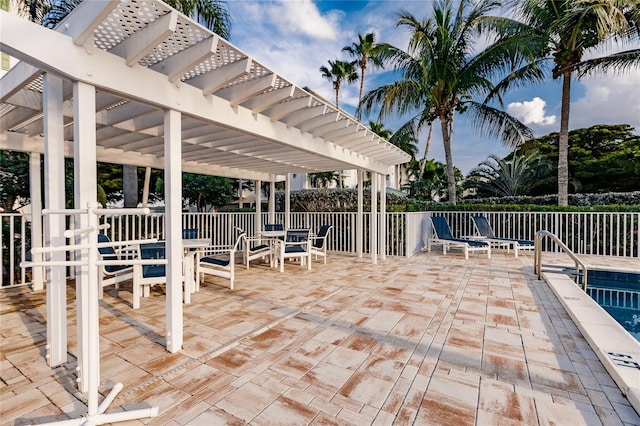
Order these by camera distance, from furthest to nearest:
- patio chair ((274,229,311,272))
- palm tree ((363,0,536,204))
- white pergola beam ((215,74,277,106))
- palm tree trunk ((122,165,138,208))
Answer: palm tree ((363,0,536,204)) < palm tree trunk ((122,165,138,208)) < patio chair ((274,229,311,272)) < white pergola beam ((215,74,277,106))

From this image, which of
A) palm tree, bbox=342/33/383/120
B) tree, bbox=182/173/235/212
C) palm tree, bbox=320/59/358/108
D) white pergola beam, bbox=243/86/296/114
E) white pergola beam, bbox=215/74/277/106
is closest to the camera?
white pergola beam, bbox=215/74/277/106

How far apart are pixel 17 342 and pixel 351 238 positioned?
7710mm

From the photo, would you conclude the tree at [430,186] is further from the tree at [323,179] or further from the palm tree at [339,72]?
the palm tree at [339,72]

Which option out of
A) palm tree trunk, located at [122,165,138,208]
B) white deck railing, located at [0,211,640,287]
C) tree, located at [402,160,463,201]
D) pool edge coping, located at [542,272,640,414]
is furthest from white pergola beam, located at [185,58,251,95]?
tree, located at [402,160,463,201]

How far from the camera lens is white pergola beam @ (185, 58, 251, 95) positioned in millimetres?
2900

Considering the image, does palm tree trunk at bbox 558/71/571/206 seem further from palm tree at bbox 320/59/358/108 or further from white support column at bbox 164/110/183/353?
palm tree at bbox 320/59/358/108

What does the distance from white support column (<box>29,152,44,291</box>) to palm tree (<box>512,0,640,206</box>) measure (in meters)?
12.9

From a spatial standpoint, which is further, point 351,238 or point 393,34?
point 393,34

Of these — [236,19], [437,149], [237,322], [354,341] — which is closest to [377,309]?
[354,341]

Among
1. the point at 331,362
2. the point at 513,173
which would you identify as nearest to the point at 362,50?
the point at 513,173

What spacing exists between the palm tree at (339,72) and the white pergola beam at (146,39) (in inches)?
910

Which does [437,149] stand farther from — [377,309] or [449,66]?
[377,309]

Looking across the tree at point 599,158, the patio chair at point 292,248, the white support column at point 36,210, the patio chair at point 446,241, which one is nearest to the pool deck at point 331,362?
the white support column at point 36,210

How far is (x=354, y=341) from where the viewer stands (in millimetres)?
3068
